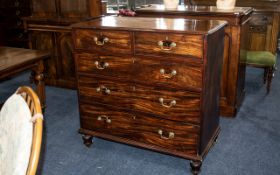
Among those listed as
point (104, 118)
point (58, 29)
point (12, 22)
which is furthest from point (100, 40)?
point (12, 22)

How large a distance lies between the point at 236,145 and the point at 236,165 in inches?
12.0

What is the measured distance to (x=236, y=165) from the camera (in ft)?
8.13

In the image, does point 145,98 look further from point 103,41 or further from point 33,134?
point 33,134

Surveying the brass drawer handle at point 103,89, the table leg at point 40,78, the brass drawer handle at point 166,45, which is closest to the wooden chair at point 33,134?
the brass drawer handle at point 166,45

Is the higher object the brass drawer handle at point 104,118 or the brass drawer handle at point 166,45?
the brass drawer handle at point 166,45

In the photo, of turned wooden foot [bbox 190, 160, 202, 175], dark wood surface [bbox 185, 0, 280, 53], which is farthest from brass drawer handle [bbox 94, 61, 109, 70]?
dark wood surface [bbox 185, 0, 280, 53]

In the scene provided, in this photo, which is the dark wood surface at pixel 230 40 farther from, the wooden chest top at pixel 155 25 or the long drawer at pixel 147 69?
the long drawer at pixel 147 69

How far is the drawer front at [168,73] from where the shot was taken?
2137 mm

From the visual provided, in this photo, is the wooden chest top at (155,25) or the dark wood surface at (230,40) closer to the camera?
the wooden chest top at (155,25)

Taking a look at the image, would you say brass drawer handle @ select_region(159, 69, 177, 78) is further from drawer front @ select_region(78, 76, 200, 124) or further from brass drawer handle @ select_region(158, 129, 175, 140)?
brass drawer handle @ select_region(158, 129, 175, 140)

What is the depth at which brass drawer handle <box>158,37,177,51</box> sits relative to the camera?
7.02 feet

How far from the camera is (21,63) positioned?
9.45ft

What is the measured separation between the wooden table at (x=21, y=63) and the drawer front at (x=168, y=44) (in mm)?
1187

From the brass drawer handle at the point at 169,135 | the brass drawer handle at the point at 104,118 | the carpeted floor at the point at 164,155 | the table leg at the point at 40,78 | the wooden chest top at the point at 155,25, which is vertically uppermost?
the wooden chest top at the point at 155,25
